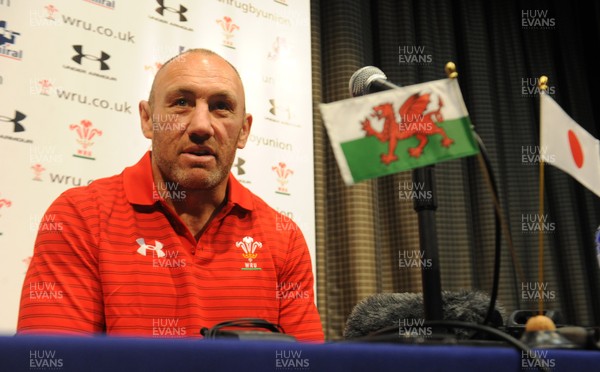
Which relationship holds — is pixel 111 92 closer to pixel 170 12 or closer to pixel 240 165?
pixel 170 12

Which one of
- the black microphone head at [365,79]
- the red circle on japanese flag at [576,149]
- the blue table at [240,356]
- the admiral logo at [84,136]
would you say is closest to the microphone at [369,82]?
the black microphone head at [365,79]

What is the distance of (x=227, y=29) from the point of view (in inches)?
104

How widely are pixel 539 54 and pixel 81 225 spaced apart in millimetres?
3087

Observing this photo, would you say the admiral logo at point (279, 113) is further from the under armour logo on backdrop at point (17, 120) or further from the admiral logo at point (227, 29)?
the under armour logo on backdrop at point (17, 120)

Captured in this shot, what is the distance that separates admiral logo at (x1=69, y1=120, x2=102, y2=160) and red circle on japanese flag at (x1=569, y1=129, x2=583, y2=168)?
5.64ft

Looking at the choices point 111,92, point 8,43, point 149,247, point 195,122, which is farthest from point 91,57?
point 149,247

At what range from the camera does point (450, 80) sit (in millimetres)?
754

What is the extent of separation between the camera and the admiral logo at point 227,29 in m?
2.64

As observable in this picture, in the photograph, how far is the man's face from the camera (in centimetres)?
167

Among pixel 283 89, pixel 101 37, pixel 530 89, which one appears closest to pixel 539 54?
pixel 530 89

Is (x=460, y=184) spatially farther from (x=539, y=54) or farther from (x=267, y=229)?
(x=267, y=229)

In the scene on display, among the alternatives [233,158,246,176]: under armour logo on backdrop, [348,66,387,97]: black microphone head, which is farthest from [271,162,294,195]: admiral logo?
[348,66,387,97]: black microphone head

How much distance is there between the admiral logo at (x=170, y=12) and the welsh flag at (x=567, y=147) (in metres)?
1.92

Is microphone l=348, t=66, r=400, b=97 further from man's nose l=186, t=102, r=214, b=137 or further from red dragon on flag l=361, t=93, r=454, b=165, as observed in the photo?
man's nose l=186, t=102, r=214, b=137
